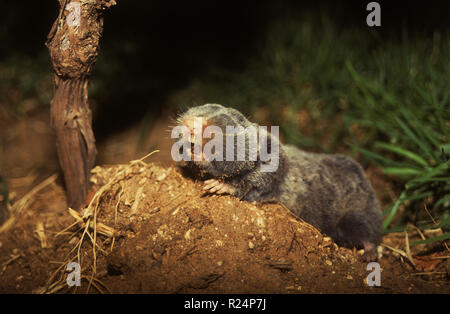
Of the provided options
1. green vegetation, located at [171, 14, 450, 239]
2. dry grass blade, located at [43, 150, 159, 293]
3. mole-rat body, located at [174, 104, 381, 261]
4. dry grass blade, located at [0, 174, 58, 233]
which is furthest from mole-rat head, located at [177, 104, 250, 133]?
green vegetation, located at [171, 14, 450, 239]

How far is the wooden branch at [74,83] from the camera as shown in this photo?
2.34 m

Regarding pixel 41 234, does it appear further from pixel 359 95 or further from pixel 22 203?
pixel 359 95

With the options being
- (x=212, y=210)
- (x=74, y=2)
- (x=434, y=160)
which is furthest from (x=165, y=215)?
(x=434, y=160)

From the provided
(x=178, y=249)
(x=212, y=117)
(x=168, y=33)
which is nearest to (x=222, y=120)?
(x=212, y=117)

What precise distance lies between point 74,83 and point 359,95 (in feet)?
11.8

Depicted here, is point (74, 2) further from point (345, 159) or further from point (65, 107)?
point (345, 159)

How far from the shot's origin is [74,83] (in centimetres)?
259

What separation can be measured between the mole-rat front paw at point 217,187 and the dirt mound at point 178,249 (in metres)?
0.05

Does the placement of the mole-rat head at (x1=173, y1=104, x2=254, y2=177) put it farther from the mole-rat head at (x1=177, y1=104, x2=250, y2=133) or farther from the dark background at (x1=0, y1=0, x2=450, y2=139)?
the dark background at (x1=0, y1=0, x2=450, y2=139)

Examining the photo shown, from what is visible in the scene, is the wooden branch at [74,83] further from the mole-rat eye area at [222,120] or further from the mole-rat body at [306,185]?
the mole-rat eye area at [222,120]

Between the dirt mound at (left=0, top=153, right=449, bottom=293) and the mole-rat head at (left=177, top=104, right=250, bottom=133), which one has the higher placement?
the mole-rat head at (left=177, top=104, right=250, bottom=133)

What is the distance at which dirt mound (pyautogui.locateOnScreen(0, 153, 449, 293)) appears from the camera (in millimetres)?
2146

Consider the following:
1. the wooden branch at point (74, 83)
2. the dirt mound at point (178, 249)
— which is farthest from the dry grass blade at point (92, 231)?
the wooden branch at point (74, 83)

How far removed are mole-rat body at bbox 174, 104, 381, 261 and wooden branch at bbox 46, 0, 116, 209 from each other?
82 cm
